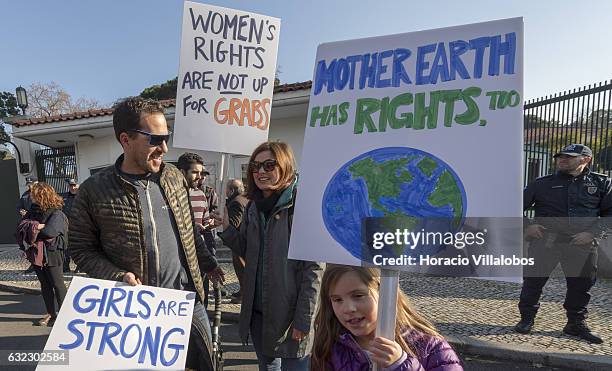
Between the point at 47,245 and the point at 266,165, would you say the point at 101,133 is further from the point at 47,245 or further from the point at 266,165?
the point at 266,165

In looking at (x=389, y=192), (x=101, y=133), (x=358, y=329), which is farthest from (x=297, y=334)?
(x=101, y=133)

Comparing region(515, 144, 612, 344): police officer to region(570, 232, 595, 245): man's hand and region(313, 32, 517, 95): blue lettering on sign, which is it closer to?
region(570, 232, 595, 245): man's hand

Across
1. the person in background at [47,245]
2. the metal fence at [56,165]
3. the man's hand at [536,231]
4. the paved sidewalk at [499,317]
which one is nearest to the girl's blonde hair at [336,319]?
the paved sidewalk at [499,317]

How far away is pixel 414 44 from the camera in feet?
3.89

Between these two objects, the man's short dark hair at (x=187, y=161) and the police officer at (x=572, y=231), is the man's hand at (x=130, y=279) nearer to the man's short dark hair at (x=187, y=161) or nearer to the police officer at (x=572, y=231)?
the man's short dark hair at (x=187, y=161)

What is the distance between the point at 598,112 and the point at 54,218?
300 inches

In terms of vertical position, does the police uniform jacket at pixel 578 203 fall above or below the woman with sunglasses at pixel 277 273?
above

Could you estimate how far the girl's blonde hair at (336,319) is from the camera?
135cm

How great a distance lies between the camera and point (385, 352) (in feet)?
3.65

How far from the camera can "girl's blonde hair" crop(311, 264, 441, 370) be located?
1.35 metres

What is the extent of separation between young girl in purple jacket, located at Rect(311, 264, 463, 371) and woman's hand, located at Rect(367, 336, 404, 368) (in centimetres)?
12

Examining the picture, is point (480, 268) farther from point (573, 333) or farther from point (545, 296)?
point (545, 296)

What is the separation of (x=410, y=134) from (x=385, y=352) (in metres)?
0.68

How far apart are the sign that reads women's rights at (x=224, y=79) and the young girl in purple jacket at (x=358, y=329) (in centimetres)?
208
